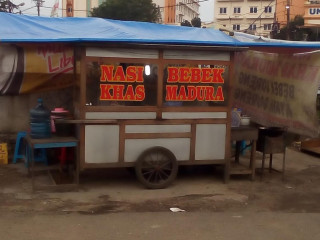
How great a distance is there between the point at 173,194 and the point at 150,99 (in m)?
1.55

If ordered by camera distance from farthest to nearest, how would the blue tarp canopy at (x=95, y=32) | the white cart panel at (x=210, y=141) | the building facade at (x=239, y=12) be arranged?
the building facade at (x=239, y=12)
the white cart panel at (x=210, y=141)
the blue tarp canopy at (x=95, y=32)

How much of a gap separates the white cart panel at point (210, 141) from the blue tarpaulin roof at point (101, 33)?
4.50ft

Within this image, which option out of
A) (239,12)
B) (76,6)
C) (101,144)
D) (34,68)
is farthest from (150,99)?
Answer: (239,12)

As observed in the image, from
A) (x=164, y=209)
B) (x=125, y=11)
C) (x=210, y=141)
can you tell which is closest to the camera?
(x=164, y=209)

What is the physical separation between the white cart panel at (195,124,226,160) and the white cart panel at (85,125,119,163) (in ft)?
4.51

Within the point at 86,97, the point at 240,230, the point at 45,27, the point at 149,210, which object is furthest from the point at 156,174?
the point at 45,27

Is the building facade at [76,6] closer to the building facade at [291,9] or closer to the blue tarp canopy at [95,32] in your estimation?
the building facade at [291,9]

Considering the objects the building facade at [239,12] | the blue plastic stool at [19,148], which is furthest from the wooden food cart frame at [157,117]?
the building facade at [239,12]

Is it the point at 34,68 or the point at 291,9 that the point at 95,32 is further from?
the point at 291,9

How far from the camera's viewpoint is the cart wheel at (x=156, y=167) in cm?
659

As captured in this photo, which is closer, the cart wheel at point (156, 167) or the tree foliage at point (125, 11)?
the cart wheel at point (156, 167)

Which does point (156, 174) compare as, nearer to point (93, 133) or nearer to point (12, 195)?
point (93, 133)

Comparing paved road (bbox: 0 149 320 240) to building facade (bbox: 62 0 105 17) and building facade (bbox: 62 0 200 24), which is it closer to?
building facade (bbox: 62 0 200 24)

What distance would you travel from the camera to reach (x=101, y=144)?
21.0 feet
